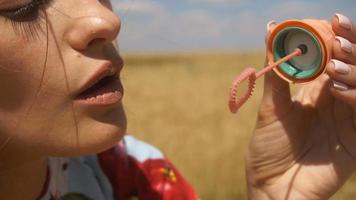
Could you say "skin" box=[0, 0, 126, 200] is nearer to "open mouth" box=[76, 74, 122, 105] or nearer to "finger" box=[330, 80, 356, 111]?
"open mouth" box=[76, 74, 122, 105]

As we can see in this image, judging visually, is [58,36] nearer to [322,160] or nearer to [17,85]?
[17,85]

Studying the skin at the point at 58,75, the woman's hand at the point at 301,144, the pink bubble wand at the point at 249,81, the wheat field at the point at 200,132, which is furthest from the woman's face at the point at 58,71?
the wheat field at the point at 200,132

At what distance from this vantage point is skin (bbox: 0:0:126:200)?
1.00 meters

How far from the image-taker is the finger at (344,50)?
3.19 feet

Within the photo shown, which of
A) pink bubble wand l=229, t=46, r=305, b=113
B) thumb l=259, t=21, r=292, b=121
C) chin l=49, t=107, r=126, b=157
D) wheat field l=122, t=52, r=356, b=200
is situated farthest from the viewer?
wheat field l=122, t=52, r=356, b=200

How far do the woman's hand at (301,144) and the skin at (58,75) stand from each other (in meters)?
0.33

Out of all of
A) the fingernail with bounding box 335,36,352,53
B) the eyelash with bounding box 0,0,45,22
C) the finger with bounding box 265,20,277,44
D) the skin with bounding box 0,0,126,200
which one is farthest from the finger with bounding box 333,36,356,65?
the eyelash with bounding box 0,0,45,22

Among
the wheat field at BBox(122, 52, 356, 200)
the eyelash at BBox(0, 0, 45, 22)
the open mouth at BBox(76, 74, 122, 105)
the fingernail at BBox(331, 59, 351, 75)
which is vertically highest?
the fingernail at BBox(331, 59, 351, 75)

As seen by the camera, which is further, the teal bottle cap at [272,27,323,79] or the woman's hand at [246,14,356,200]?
the woman's hand at [246,14,356,200]

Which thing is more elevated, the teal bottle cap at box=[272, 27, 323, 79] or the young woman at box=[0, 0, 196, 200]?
the teal bottle cap at box=[272, 27, 323, 79]

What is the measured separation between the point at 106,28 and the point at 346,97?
43 cm

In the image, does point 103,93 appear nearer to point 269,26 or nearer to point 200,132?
point 269,26

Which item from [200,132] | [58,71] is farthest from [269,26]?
[200,132]

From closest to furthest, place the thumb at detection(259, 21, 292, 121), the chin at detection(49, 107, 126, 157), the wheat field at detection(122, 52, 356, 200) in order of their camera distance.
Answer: the chin at detection(49, 107, 126, 157) < the thumb at detection(259, 21, 292, 121) < the wheat field at detection(122, 52, 356, 200)
